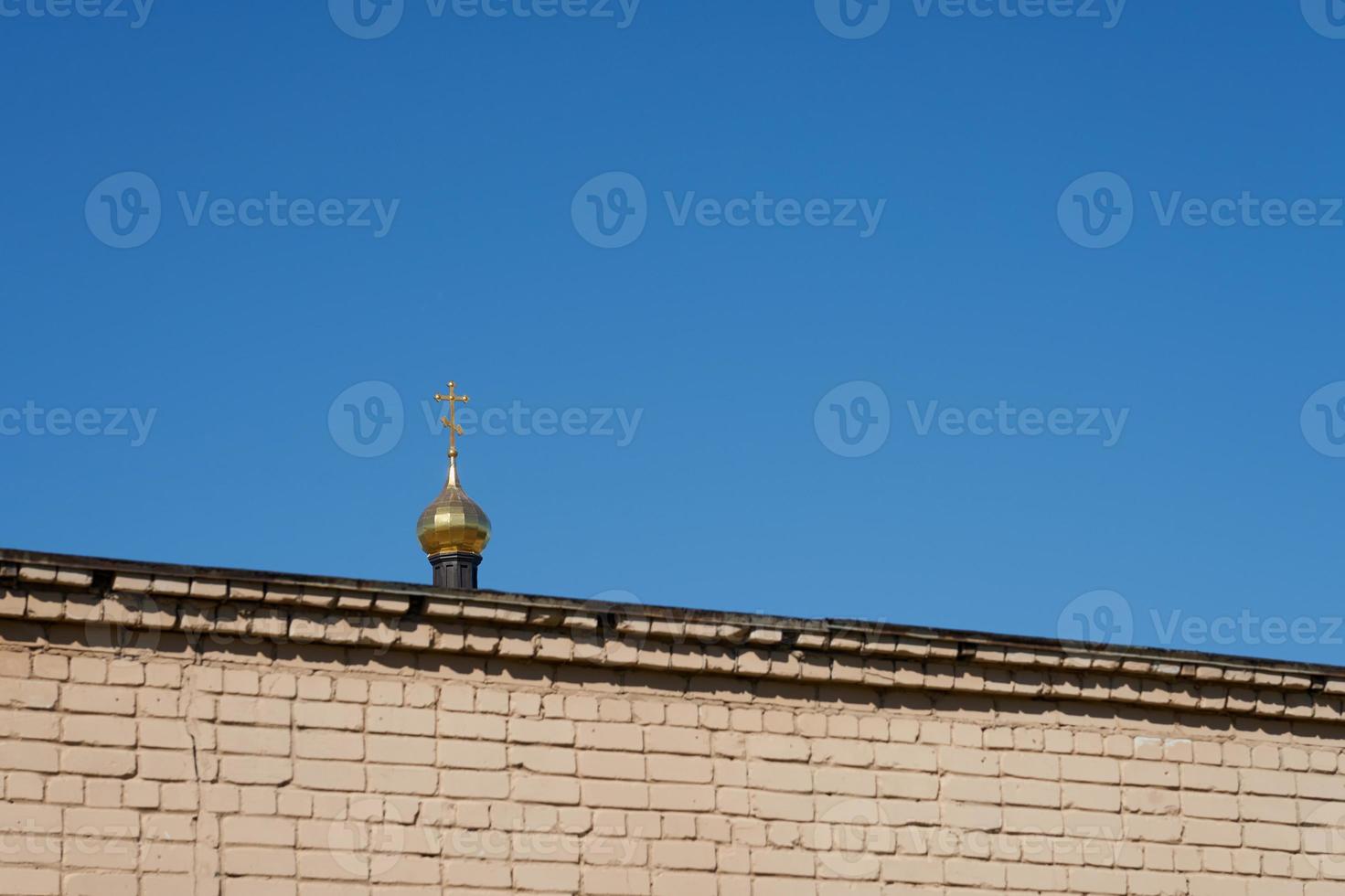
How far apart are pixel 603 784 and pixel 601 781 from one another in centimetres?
2

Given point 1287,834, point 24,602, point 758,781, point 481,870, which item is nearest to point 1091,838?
point 1287,834

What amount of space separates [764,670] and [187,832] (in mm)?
3872

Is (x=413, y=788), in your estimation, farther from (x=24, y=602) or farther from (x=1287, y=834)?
(x=1287, y=834)

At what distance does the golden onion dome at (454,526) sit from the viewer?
44531 mm

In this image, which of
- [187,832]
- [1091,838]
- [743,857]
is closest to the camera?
[187,832]

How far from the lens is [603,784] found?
13.0 meters

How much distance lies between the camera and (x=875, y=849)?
1348 cm

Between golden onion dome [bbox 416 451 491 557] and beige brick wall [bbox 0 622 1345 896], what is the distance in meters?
31.1

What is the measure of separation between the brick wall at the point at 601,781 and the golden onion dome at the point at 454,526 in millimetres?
31082
